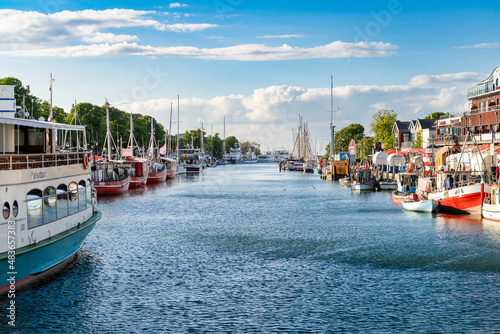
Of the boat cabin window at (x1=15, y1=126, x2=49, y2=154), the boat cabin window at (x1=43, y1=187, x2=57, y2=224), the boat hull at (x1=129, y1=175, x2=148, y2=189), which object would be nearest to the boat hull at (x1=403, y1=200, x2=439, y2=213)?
the boat cabin window at (x1=15, y1=126, x2=49, y2=154)

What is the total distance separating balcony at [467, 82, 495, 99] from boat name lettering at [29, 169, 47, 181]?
85.3 meters

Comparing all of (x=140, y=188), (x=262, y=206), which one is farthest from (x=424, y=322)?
(x=140, y=188)

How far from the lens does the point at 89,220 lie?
34.8 meters

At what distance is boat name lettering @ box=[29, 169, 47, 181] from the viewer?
26.9m

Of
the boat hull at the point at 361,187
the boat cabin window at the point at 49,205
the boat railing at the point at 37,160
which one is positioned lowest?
the boat hull at the point at 361,187

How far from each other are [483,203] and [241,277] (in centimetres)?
3148

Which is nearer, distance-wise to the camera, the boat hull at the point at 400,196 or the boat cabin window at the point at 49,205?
the boat cabin window at the point at 49,205

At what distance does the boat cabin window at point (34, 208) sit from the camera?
27.0 m

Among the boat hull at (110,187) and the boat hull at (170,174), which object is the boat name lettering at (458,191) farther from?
the boat hull at (170,174)

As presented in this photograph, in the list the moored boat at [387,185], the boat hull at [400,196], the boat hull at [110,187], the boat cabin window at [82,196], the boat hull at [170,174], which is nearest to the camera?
the boat cabin window at [82,196]

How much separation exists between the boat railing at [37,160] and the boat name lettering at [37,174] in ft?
0.76

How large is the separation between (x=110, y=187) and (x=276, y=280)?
192 ft

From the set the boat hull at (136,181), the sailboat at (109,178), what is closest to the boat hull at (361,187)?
the sailboat at (109,178)

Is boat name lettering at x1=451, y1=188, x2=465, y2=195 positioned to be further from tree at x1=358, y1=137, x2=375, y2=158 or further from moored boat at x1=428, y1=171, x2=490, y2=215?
tree at x1=358, y1=137, x2=375, y2=158
